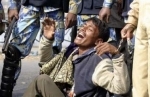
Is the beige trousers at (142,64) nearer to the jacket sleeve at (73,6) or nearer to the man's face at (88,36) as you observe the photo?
the man's face at (88,36)

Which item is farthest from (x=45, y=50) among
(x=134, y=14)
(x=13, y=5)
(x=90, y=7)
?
(x=13, y=5)

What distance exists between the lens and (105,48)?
4934 mm

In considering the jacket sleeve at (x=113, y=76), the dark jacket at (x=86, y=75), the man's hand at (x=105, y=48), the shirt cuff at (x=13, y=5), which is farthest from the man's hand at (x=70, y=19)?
the jacket sleeve at (x=113, y=76)

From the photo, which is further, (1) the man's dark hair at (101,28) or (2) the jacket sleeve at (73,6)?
(2) the jacket sleeve at (73,6)

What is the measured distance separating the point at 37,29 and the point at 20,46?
0.25 meters

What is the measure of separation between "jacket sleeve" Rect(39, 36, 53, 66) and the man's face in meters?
0.38

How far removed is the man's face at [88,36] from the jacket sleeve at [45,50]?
0.38 metres

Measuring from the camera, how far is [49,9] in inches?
242

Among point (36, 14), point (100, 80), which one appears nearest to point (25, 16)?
point (36, 14)

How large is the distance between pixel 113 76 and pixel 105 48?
26 centimetres

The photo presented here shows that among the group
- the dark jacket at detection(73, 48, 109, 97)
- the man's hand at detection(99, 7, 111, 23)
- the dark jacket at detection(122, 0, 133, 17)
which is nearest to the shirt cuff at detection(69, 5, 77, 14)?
the man's hand at detection(99, 7, 111, 23)

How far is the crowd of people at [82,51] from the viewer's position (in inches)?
186

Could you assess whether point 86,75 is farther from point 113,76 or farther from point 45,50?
point 45,50

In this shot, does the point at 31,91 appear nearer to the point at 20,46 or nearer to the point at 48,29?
the point at 48,29
